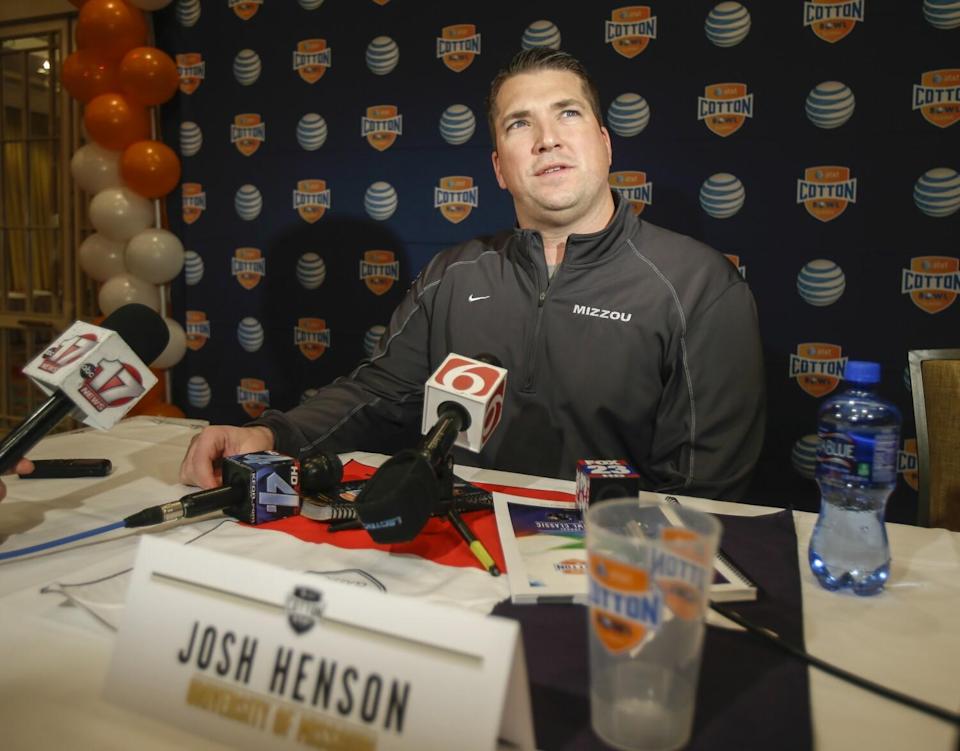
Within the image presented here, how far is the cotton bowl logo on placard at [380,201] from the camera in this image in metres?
2.60

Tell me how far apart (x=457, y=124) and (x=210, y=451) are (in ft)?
5.83

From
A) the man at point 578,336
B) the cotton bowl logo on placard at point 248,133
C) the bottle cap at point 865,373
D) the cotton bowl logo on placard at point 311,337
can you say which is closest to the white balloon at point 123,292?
the cotton bowl logo on placard at point 311,337

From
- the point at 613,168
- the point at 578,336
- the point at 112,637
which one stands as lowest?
the point at 112,637

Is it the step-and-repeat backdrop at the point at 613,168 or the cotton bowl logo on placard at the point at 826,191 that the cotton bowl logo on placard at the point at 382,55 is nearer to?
the step-and-repeat backdrop at the point at 613,168

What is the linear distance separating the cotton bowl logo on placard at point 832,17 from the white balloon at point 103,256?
265 cm

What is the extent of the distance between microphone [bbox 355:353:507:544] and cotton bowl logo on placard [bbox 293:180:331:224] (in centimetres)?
196

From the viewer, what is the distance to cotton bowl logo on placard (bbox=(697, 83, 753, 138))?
7.05ft

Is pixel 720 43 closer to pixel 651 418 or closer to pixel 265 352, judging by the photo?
pixel 651 418

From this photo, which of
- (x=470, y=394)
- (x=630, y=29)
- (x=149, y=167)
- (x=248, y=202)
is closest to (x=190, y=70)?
(x=149, y=167)

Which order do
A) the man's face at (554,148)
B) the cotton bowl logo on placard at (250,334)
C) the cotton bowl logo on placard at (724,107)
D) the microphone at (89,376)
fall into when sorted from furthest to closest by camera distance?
1. the cotton bowl logo on placard at (250,334)
2. the cotton bowl logo on placard at (724,107)
3. the man's face at (554,148)
4. the microphone at (89,376)

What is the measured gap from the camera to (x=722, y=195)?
86.5 inches

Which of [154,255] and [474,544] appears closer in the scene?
[474,544]

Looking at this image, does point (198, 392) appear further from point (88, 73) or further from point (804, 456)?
point (804, 456)

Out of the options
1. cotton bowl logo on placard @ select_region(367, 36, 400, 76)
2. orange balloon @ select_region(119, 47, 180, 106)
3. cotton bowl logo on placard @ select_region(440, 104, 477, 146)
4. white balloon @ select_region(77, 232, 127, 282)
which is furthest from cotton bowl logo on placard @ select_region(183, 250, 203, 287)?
cotton bowl logo on placard @ select_region(440, 104, 477, 146)
